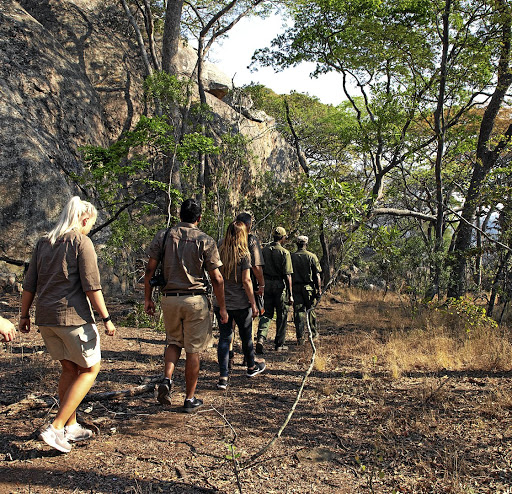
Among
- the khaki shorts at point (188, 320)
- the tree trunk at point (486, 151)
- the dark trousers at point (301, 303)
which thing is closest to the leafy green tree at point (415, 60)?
the tree trunk at point (486, 151)

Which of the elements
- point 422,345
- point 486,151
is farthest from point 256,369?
point 486,151

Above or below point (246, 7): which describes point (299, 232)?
below

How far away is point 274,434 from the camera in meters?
4.32

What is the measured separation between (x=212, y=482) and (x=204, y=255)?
1.97 m

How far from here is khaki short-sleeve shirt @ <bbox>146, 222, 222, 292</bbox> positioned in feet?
14.8

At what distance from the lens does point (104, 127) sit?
1570 cm

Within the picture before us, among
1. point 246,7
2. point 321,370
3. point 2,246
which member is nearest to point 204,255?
point 321,370

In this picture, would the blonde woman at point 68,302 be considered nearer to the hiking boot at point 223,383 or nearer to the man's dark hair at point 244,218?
the hiking boot at point 223,383

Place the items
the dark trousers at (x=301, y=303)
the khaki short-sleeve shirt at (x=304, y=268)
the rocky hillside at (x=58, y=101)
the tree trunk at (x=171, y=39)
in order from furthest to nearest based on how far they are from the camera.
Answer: the tree trunk at (x=171, y=39)
the rocky hillside at (x=58, y=101)
the dark trousers at (x=301, y=303)
the khaki short-sleeve shirt at (x=304, y=268)

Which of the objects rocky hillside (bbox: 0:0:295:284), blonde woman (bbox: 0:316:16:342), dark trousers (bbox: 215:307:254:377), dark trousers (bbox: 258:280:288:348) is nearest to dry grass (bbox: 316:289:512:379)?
dark trousers (bbox: 258:280:288:348)

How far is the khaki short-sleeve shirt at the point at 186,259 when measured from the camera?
4.50 m

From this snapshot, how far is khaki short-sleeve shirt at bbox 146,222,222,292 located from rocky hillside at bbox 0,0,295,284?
5.89 metres

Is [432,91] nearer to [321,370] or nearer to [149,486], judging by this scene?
[321,370]

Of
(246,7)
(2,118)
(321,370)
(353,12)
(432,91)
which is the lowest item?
(321,370)
